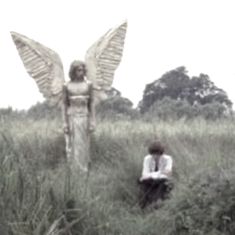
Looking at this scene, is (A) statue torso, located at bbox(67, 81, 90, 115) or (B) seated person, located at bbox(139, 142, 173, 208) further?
(A) statue torso, located at bbox(67, 81, 90, 115)

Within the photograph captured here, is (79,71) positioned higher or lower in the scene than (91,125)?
higher

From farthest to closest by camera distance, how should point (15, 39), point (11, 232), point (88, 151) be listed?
point (15, 39) → point (88, 151) → point (11, 232)

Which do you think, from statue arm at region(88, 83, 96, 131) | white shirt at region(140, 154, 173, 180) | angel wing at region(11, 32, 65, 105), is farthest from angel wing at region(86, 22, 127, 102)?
white shirt at region(140, 154, 173, 180)

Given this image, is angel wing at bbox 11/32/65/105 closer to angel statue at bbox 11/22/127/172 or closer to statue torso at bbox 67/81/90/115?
angel statue at bbox 11/22/127/172

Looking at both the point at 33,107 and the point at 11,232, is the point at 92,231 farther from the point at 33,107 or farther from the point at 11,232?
the point at 33,107

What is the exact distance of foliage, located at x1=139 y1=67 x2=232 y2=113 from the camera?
34031mm

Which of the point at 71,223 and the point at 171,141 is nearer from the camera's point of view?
the point at 71,223

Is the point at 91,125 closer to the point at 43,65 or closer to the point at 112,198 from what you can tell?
the point at 43,65

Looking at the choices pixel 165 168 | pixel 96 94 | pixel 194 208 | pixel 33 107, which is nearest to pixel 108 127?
pixel 96 94

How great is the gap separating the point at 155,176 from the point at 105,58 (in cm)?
460

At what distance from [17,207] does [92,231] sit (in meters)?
0.85

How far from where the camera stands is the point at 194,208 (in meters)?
10.7

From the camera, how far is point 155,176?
43.0ft

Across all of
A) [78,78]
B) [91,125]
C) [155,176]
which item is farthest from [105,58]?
[155,176]
